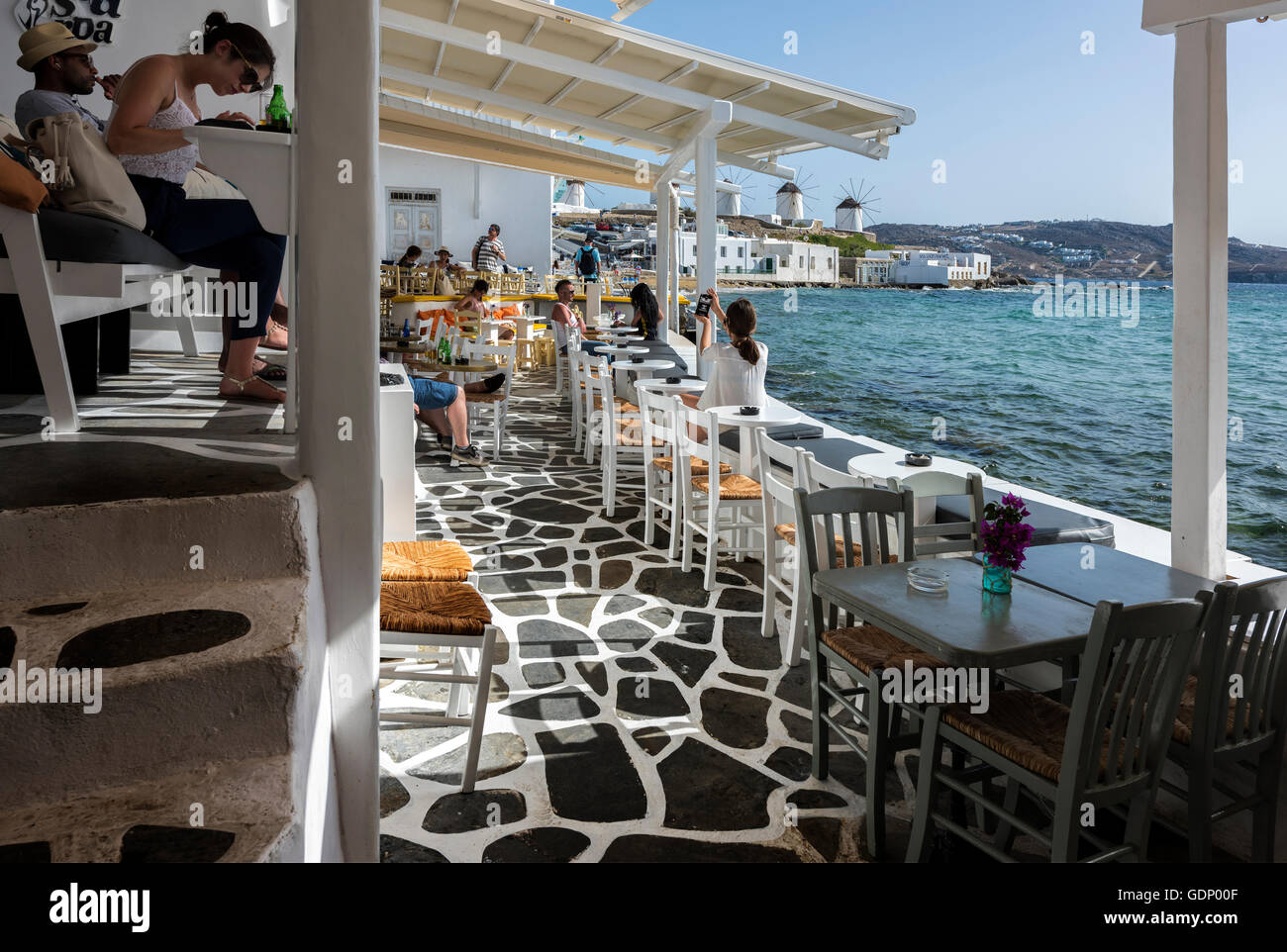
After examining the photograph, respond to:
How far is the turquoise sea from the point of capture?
21188 mm

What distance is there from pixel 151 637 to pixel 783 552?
323 centimetres

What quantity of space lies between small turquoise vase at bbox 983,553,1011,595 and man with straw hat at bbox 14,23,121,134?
10.5ft

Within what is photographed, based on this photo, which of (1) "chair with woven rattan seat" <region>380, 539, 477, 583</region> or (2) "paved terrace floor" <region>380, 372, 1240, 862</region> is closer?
(2) "paved terrace floor" <region>380, 372, 1240, 862</region>

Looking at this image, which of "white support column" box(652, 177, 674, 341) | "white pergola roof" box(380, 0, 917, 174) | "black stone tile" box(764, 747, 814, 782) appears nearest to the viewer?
"black stone tile" box(764, 747, 814, 782)

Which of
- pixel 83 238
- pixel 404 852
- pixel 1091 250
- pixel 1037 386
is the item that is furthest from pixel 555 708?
pixel 1091 250

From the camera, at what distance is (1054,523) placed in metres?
3.81

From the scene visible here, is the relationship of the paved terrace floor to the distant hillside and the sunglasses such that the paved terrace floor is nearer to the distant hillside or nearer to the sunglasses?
the sunglasses

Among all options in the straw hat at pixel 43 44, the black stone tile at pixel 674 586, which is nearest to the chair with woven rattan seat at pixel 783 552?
the black stone tile at pixel 674 586

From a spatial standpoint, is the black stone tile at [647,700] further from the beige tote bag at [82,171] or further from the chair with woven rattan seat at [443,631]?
the beige tote bag at [82,171]

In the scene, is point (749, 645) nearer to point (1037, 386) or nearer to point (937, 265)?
point (1037, 386)

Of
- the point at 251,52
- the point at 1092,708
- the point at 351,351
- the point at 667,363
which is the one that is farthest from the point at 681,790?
the point at 667,363

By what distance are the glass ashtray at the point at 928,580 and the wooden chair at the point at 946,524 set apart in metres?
0.54

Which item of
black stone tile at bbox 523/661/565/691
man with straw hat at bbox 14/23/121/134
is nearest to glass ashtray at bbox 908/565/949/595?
black stone tile at bbox 523/661/565/691

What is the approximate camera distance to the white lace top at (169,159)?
8.46 ft
